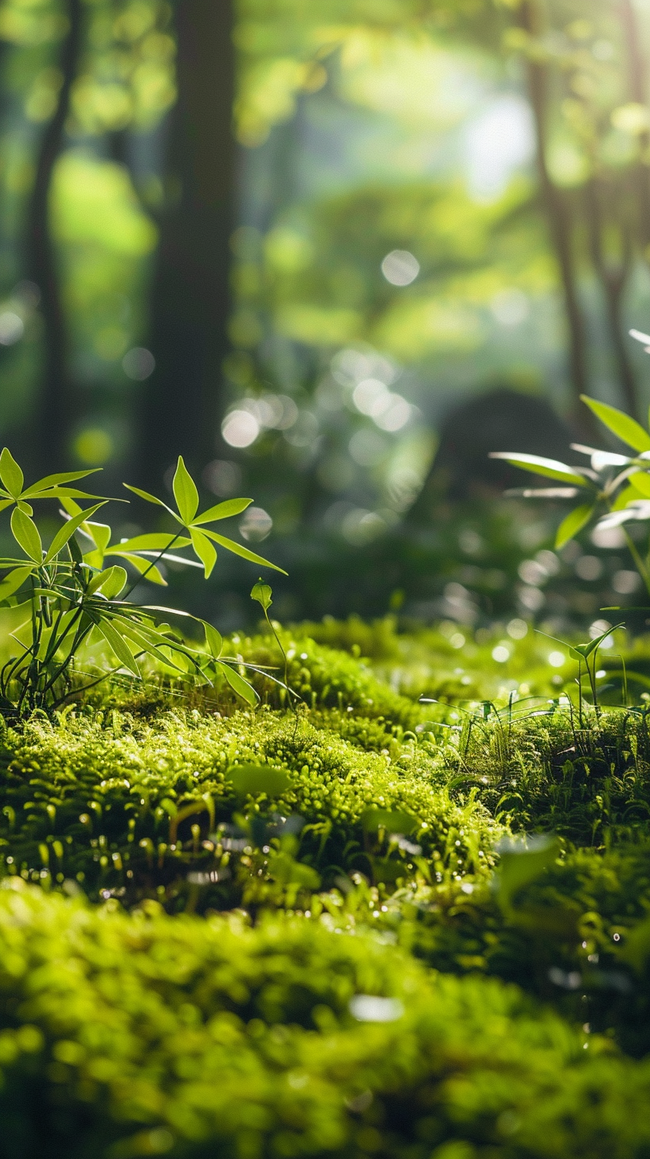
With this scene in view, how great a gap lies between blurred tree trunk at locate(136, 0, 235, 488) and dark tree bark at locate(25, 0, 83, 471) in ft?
7.78

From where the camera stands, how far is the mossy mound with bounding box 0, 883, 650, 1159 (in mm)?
714

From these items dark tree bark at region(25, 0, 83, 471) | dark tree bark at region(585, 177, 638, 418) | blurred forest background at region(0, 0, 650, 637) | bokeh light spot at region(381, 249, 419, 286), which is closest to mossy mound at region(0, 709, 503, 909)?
blurred forest background at region(0, 0, 650, 637)

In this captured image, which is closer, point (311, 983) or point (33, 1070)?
point (33, 1070)

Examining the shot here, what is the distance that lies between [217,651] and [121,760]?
309mm

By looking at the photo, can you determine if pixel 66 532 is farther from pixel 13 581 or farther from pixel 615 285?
pixel 615 285

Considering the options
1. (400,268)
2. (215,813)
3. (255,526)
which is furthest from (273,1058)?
(400,268)

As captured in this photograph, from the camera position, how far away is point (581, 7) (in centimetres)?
929

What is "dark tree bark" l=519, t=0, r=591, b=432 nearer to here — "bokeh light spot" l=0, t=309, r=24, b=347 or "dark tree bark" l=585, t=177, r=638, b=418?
"dark tree bark" l=585, t=177, r=638, b=418

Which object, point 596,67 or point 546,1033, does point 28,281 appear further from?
point 546,1033

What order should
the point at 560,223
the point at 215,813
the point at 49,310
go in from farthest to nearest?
1. the point at 49,310
2. the point at 560,223
3. the point at 215,813

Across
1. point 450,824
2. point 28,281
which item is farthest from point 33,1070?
point 28,281

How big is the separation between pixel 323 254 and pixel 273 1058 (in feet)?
56.0

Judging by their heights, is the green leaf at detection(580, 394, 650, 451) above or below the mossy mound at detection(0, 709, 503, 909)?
above

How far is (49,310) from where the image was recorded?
879 cm
